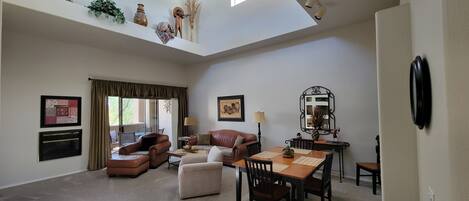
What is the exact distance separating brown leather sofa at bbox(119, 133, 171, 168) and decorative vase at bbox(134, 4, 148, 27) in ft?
9.55

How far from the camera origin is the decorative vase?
503 cm

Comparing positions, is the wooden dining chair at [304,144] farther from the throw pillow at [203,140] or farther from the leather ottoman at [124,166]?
the leather ottoman at [124,166]

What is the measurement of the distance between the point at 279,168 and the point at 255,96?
10.7 ft

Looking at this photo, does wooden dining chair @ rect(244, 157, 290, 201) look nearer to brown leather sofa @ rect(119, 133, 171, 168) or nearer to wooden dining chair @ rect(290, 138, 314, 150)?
wooden dining chair @ rect(290, 138, 314, 150)

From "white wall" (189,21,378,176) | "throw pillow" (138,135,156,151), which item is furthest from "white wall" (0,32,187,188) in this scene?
"white wall" (189,21,378,176)

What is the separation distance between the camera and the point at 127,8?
203 inches

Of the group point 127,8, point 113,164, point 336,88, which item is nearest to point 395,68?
point 336,88

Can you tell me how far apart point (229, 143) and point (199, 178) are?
243 centimetres

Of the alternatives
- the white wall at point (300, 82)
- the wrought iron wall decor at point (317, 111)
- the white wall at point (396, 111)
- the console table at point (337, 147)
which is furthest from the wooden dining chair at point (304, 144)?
the white wall at point (396, 111)

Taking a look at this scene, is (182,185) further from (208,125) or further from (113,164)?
(208,125)

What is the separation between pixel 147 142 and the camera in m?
5.76

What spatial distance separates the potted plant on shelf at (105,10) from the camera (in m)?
4.07

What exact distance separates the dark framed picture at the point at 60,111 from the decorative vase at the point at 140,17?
2.32 m

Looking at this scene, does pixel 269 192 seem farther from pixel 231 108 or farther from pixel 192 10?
pixel 192 10
